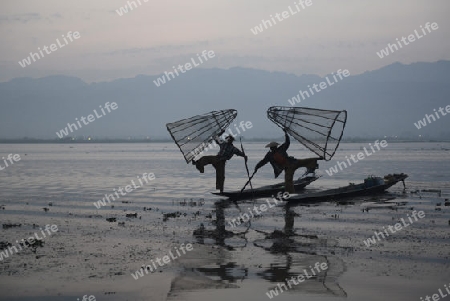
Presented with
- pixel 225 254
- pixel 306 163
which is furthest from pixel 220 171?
pixel 225 254

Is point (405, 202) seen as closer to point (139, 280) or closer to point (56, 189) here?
point (139, 280)

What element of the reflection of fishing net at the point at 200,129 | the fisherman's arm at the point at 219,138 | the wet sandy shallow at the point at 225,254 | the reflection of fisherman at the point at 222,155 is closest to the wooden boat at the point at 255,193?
the wet sandy shallow at the point at 225,254

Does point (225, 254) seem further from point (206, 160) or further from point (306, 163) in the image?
point (206, 160)

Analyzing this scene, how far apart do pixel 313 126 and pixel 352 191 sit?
17.3 feet

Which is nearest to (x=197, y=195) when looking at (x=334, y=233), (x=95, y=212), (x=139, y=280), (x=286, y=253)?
(x=95, y=212)

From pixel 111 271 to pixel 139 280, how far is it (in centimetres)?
109

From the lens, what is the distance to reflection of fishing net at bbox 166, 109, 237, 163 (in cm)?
2519

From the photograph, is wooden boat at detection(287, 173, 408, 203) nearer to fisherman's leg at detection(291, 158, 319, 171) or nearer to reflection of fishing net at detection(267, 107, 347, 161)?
fisherman's leg at detection(291, 158, 319, 171)

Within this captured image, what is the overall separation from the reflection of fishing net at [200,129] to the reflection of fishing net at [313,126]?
2.70 metres

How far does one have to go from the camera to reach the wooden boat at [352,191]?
24.6 meters

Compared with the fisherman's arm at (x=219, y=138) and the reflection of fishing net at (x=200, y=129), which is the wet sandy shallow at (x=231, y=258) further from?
the fisherman's arm at (x=219, y=138)

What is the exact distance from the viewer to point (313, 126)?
22906mm

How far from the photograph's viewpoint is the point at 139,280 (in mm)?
11969

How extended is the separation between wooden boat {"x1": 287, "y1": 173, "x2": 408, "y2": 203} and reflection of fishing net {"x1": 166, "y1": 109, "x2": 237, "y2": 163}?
461 centimetres
